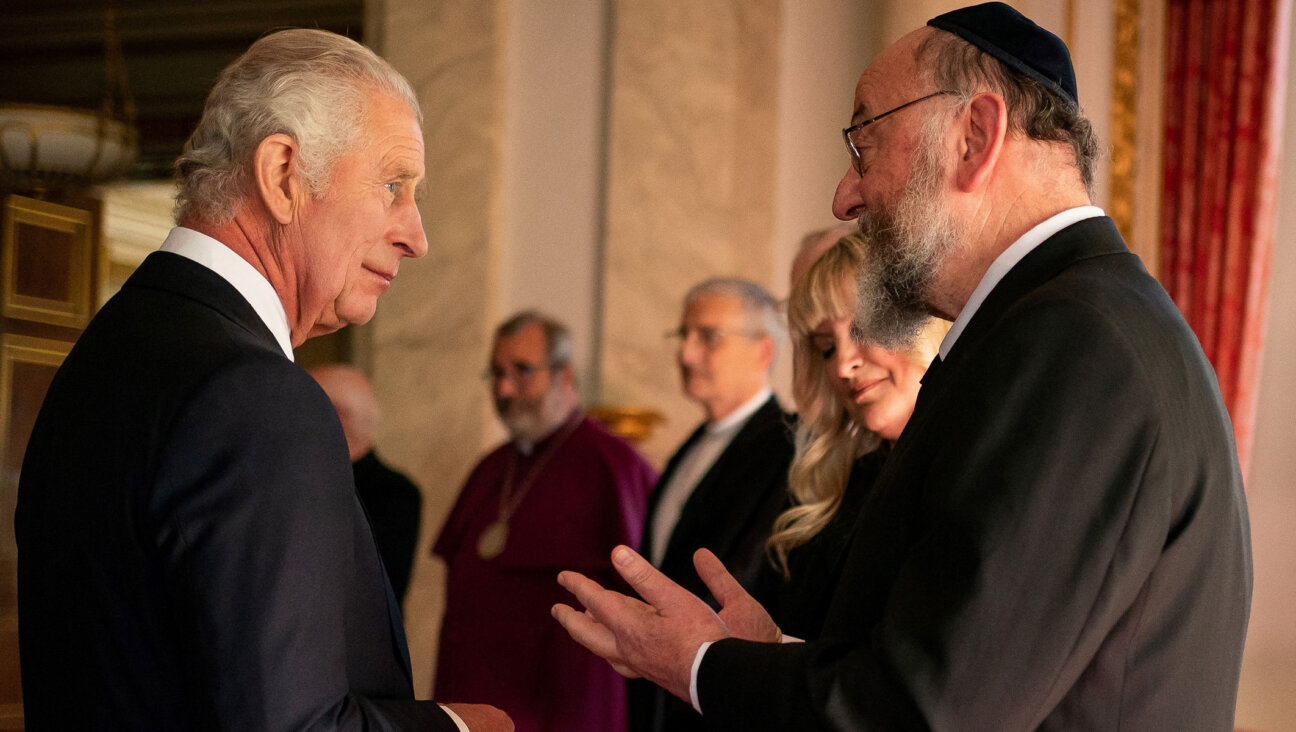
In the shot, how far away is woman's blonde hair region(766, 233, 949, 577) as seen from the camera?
2.76 metres

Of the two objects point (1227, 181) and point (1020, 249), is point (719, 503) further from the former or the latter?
point (1227, 181)

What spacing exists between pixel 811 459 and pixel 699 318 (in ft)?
6.04

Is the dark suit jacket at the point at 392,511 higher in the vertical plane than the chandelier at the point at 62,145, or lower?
lower

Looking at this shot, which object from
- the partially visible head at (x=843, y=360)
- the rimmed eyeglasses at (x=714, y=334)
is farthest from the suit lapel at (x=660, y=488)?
the partially visible head at (x=843, y=360)

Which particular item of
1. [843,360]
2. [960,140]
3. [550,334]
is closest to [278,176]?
[960,140]

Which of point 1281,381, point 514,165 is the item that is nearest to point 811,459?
point 1281,381

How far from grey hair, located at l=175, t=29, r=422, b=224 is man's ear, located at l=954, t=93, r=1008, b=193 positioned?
88cm

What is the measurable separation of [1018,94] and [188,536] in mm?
1244

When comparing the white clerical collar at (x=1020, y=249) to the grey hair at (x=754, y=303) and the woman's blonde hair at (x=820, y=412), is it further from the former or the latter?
the grey hair at (x=754, y=303)

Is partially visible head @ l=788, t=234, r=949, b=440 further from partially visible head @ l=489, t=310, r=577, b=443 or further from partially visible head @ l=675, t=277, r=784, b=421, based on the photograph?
partially visible head @ l=489, t=310, r=577, b=443

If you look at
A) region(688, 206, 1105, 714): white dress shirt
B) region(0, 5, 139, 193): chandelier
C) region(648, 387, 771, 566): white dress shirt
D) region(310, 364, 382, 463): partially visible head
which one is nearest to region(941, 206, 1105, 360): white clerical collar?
region(688, 206, 1105, 714): white dress shirt

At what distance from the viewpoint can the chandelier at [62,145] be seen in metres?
7.54

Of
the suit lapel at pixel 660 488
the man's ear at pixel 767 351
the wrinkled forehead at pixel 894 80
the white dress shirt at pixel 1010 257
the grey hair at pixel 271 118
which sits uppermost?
the wrinkled forehead at pixel 894 80

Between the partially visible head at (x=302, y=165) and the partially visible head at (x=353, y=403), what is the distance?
3535 millimetres
